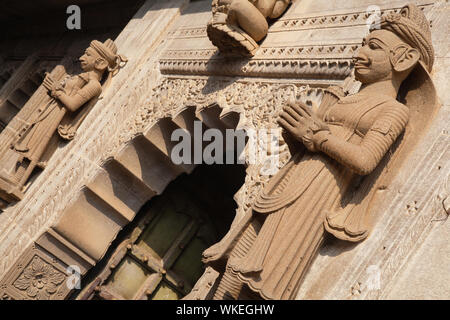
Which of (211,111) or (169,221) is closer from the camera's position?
(211,111)

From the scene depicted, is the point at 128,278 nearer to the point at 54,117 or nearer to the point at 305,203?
the point at 54,117

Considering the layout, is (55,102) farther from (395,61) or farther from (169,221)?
(395,61)

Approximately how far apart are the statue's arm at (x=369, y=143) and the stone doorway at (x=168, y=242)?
297 centimetres

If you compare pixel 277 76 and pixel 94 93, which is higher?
pixel 277 76

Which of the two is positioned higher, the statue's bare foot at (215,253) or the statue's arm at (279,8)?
the statue's arm at (279,8)

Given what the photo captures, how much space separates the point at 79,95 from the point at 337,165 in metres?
3.48

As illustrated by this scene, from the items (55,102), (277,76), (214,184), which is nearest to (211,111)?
(277,76)

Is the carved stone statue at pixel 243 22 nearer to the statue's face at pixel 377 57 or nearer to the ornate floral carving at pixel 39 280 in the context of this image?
the statue's face at pixel 377 57

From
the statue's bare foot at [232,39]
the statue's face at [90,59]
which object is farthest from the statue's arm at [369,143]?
the statue's face at [90,59]

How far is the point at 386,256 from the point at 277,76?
1.77 metres

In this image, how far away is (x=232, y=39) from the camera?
3938mm

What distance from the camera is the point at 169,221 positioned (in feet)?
17.3

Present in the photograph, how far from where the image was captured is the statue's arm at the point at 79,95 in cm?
504

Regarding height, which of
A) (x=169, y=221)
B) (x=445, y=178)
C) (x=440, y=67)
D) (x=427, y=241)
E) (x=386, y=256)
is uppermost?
(x=440, y=67)
